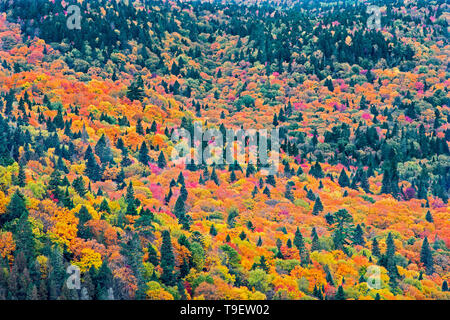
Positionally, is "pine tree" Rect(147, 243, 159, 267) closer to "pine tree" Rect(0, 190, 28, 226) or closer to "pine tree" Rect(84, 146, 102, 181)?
"pine tree" Rect(0, 190, 28, 226)

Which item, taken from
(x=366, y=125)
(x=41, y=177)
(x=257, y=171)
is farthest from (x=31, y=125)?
(x=366, y=125)

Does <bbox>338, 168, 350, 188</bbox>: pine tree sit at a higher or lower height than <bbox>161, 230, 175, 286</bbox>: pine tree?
higher

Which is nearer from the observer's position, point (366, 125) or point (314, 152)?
point (314, 152)

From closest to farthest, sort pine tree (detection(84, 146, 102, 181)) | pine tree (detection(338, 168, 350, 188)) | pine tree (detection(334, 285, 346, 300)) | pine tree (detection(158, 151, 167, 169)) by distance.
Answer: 1. pine tree (detection(334, 285, 346, 300))
2. pine tree (detection(84, 146, 102, 181))
3. pine tree (detection(158, 151, 167, 169))
4. pine tree (detection(338, 168, 350, 188))

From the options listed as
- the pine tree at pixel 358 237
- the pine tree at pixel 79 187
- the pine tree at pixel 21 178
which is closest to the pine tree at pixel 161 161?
the pine tree at pixel 79 187

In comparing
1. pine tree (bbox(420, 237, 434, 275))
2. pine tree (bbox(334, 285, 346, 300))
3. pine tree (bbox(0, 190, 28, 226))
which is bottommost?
pine tree (bbox(334, 285, 346, 300))

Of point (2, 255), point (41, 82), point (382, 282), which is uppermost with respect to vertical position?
point (41, 82)

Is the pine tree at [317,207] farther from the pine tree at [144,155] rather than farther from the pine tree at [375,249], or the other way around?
the pine tree at [144,155]

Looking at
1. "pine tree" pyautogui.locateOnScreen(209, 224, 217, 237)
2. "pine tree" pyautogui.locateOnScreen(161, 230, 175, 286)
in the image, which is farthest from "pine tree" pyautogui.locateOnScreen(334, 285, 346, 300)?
"pine tree" pyautogui.locateOnScreen(209, 224, 217, 237)
